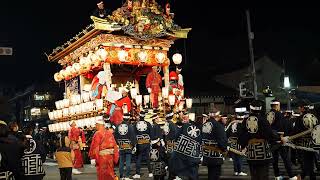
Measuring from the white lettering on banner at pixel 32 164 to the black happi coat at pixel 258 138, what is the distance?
416 centimetres

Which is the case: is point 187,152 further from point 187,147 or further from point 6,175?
point 6,175

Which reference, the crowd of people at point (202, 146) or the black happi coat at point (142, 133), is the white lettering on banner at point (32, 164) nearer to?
the crowd of people at point (202, 146)

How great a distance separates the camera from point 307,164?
31.0ft

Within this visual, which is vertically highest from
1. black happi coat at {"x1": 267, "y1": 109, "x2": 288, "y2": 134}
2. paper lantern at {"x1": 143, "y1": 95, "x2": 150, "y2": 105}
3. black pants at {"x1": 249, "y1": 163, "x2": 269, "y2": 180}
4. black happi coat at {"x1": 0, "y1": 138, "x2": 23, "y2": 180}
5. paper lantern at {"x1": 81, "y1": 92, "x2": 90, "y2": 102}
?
paper lantern at {"x1": 81, "y1": 92, "x2": 90, "y2": 102}

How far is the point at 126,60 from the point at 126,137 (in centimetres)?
862

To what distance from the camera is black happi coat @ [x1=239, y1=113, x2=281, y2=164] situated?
309 inches

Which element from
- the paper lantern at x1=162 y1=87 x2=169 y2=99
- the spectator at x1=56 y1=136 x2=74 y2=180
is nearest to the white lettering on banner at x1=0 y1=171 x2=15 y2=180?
the spectator at x1=56 y1=136 x2=74 y2=180

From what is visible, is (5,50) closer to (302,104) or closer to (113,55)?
(302,104)

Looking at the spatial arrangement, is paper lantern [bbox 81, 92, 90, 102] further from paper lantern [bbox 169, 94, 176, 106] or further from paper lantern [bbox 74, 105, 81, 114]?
paper lantern [bbox 169, 94, 176, 106]

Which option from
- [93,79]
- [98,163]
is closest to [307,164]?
[98,163]

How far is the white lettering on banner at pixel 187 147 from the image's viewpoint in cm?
835

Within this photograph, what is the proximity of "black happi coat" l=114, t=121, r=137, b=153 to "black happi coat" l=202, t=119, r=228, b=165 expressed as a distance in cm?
420

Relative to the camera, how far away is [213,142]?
889cm

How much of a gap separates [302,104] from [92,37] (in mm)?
13039
